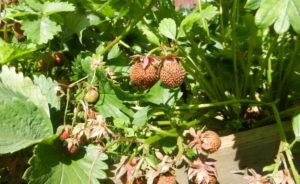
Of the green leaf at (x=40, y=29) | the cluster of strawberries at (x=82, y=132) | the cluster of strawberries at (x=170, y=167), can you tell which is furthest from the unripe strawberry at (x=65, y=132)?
the green leaf at (x=40, y=29)

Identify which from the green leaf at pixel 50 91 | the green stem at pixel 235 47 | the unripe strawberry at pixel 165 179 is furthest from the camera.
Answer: the green stem at pixel 235 47

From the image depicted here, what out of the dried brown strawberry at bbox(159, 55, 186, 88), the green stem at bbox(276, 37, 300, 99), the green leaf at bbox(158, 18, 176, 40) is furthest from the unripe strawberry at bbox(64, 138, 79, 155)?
the green stem at bbox(276, 37, 300, 99)

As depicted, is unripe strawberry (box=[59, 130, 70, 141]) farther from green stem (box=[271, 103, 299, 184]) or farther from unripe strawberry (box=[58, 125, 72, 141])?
green stem (box=[271, 103, 299, 184])

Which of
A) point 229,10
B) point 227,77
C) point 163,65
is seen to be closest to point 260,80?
point 227,77

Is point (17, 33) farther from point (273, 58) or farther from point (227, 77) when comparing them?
point (273, 58)

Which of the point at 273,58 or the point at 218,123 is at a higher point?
the point at 273,58

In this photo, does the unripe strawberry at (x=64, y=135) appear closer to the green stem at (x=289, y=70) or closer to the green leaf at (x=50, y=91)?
the green leaf at (x=50, y=91)
